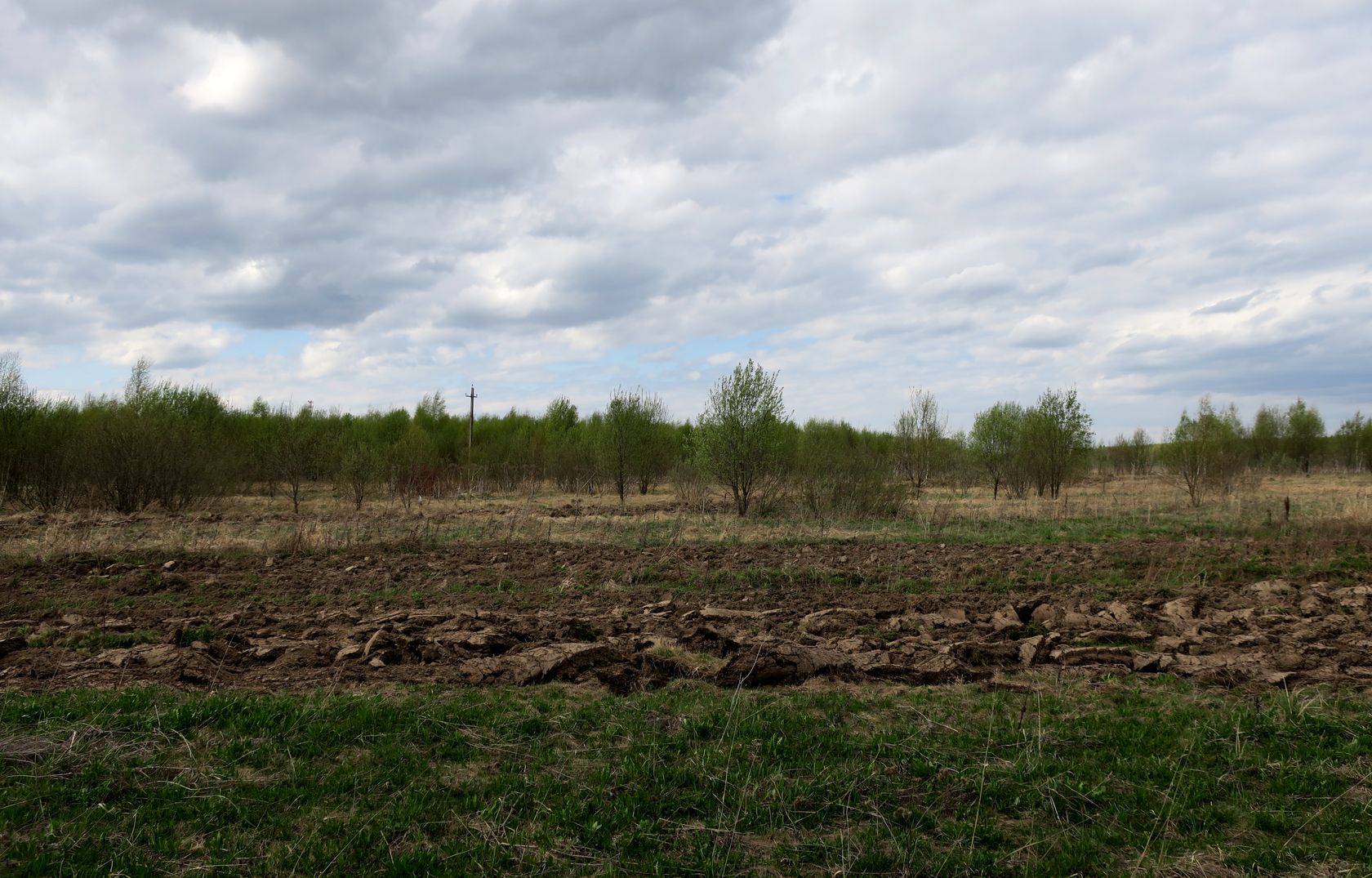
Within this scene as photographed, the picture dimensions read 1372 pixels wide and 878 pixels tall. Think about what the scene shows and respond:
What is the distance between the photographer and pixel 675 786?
4695 mm

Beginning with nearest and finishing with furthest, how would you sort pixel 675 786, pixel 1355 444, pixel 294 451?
pixel 675 786
pixel 294 451
pixel 1355 444

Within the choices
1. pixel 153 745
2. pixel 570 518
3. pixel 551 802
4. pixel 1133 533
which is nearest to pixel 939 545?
pixel 1133 533

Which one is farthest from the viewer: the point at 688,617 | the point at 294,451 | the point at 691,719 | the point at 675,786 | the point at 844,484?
the point at 294,451

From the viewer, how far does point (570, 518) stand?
23609 millimetres

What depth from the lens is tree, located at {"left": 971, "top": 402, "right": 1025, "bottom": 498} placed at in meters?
39.4

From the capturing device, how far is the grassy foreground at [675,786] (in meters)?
3.95

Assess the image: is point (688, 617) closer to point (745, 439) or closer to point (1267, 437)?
point (745, 439)

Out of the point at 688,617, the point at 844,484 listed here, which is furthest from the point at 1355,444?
the point at 688,617

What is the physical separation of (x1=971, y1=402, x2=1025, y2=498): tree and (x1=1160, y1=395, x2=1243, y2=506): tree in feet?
25.5

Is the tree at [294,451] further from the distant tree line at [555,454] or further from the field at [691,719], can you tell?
the field at [691,719]

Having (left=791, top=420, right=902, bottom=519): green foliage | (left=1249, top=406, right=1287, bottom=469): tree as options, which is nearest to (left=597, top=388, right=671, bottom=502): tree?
(left=791, top=420, right=902, bottom=519): green foliage

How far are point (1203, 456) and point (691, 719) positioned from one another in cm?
3100

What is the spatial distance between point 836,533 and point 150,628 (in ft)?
45.9

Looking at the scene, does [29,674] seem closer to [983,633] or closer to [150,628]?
[150,628]
